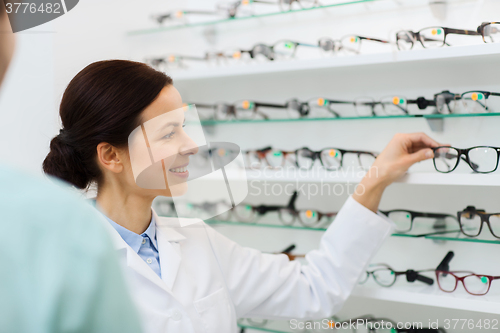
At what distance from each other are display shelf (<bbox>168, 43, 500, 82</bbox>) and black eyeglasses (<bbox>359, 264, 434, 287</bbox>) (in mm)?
507

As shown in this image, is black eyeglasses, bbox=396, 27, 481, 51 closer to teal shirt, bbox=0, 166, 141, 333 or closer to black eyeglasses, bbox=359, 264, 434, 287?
black eyeglasses, bbox=359, 264, 434, 287

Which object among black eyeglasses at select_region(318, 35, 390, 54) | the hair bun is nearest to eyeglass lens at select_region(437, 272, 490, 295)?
black eyeglasses at select_region(318, 35, 390, 54)

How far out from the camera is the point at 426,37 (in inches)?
39.5

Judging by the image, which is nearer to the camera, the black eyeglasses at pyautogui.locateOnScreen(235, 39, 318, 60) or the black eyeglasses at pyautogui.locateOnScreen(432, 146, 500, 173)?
the black eyeglasses at pyautogui.locateOnScreen(432, 146, 500, 173)

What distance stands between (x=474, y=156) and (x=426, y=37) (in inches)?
12.0

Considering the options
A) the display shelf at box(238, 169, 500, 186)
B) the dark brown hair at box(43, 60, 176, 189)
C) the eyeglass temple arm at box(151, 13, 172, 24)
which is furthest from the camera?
the eyeglass temple arm at box(151, 13, 172, 24)

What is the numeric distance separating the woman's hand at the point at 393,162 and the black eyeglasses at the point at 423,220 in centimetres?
15

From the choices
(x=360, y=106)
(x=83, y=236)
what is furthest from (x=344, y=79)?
(x=83, y=236)

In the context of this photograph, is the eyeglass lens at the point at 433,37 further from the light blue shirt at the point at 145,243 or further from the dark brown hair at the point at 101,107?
the light blue shirt at the point at 145,243

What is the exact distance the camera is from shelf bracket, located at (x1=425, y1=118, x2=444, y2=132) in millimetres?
1038

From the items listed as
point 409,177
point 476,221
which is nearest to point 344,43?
point 409,177

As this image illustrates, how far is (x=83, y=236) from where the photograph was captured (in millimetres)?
216

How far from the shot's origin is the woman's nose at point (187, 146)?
82 cm

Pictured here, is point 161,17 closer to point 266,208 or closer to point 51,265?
point 266,208
